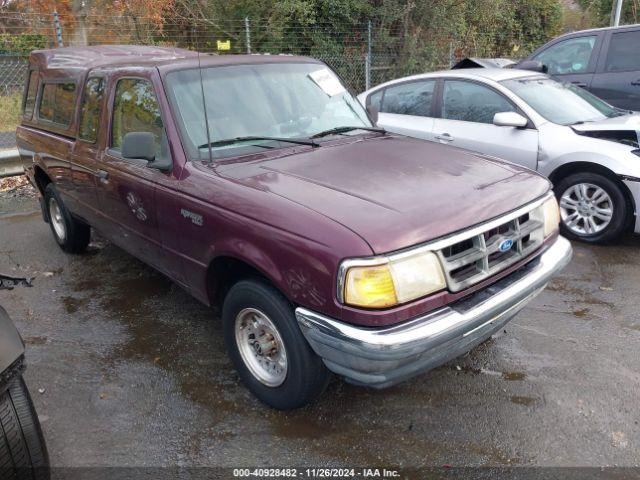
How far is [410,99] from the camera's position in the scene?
6.62 m

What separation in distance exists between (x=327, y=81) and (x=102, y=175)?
6.03 ft

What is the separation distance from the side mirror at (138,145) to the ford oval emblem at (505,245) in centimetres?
209

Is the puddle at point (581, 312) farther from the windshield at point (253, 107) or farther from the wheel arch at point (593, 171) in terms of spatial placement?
the windshield at point (253, 107)

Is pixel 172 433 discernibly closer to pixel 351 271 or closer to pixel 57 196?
pixel 351 271

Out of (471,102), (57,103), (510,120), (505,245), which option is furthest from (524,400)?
(57,103)

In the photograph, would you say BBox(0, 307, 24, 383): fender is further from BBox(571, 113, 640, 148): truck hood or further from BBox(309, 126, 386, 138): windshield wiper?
BBox(571, 113, 640, 148): truck hood

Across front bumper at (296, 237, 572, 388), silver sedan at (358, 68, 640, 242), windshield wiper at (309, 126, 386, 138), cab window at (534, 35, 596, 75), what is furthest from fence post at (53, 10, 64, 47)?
front bumper at (296, 237, 572, 388)

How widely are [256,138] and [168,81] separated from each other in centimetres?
67

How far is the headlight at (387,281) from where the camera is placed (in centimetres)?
236

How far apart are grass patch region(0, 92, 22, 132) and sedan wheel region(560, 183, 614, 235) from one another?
9.85m

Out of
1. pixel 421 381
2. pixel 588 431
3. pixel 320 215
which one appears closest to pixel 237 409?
pixel 421 381

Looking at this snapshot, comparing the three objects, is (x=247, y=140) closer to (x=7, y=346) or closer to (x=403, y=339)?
(x=403, y=339)

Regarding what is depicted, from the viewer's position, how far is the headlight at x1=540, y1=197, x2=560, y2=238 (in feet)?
10.5

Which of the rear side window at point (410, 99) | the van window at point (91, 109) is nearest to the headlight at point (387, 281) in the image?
the van window at point (91, 109)
